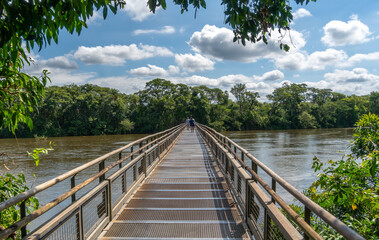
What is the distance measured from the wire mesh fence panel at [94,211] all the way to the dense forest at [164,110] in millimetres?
52137

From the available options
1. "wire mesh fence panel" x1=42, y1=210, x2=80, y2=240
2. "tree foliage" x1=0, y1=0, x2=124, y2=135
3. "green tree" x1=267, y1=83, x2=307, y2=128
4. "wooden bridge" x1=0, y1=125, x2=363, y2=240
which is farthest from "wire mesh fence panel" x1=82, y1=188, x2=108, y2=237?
"green tree" x1=267, y1=83, x2=307, y2=128

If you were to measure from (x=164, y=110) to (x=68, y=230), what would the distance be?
6364cm

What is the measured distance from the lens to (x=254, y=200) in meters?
3.77

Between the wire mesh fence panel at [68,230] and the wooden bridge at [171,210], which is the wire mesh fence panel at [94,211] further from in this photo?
the wire mesh fence panel at [68,230]

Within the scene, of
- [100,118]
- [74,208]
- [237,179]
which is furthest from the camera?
[100,118]

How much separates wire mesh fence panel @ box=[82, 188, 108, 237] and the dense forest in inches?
2053

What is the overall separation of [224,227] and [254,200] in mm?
568

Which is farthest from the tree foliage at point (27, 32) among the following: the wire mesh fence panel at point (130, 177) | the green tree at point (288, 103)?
the green tree at point (288, 103)

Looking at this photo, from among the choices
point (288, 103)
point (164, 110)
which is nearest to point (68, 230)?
point (164, 110)

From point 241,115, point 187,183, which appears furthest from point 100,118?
point 187,183

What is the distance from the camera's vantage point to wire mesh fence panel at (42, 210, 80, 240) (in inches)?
102

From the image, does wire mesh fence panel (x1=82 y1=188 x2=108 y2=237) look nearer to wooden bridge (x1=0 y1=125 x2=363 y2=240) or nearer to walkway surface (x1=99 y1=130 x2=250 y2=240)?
wooden bridge (x1=0 y1=125 x2=363 y2=240)

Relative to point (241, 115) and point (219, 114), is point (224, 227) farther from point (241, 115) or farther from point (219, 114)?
point (241, 115)

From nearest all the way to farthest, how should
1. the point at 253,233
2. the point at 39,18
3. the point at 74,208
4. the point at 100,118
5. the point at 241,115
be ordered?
the point at 39,18 → the point at 74,208 → the point at 253,233 → the point at 100,118 → the point at 241,115
